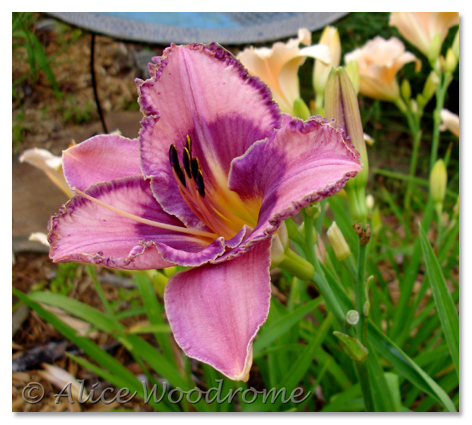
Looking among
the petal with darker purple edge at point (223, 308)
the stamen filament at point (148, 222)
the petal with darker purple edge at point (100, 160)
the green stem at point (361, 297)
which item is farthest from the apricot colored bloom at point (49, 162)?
the green stem at point (361, 297)

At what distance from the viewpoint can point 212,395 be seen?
918 millimetres

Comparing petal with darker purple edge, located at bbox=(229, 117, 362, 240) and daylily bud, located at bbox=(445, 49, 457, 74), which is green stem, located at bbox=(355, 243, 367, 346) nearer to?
petal with darker purple edge, located at bbox=(229, 117, 362, 240)

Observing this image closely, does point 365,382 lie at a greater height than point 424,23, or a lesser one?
lesser

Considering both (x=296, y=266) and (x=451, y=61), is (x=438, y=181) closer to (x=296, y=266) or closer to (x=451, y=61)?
(x=451, y=61)

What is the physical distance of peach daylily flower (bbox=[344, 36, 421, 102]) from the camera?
1146mm

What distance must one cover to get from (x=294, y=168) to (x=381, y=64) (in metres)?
0.84

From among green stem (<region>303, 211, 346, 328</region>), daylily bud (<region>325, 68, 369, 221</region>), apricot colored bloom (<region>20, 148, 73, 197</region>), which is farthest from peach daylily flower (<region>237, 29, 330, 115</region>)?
apricot colored bloom (<region>20, 148, 73, 197</region>)

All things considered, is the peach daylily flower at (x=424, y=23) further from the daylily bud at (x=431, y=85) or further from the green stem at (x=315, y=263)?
the green stem at (x=315, y=263)

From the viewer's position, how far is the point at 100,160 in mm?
596

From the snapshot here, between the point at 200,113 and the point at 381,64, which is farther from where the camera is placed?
the point at 381,64

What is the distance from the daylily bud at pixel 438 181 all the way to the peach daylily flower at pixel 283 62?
440mm

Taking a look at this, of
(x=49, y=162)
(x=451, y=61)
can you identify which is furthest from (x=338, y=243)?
(x=451, y=61)

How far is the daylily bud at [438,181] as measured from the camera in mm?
1040

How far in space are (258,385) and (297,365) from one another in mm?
340
